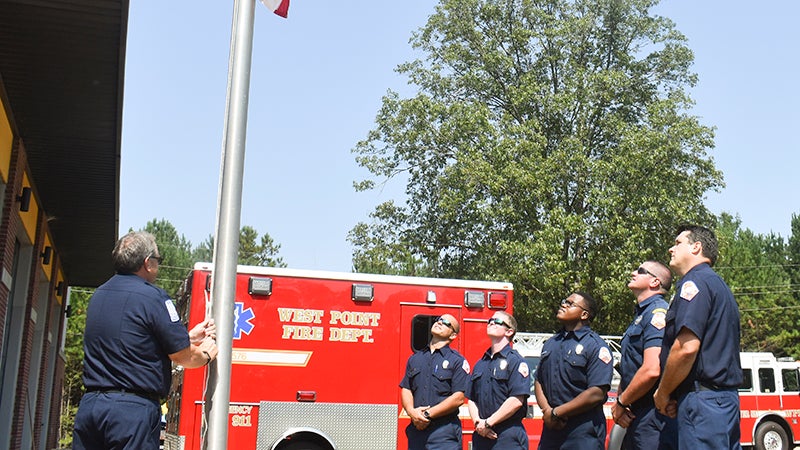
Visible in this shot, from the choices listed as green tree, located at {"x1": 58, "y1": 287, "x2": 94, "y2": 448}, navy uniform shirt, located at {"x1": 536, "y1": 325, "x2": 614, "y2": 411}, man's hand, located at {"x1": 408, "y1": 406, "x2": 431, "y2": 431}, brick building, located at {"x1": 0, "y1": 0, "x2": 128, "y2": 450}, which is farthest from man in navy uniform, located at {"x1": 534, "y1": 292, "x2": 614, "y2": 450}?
green tree, located at {"x1": 58, "y1": 287, "x2": 94, "y2": 448}

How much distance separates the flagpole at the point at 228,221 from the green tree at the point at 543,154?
1886cm

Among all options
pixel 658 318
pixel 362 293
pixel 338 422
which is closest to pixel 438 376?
pixel 658 318

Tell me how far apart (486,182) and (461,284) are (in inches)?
528

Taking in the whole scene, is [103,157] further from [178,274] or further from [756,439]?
[178,274]

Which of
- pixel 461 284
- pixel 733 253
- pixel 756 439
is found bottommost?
pixel 756 439

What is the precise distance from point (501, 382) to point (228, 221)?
3380 millimetres

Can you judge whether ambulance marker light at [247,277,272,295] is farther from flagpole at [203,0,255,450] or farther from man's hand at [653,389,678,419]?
man's hand at [653,389,678,419]

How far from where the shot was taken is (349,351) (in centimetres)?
1018

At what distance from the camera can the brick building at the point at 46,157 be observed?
888 cm

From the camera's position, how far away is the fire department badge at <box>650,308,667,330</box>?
5.76 metres

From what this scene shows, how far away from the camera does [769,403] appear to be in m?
20.3

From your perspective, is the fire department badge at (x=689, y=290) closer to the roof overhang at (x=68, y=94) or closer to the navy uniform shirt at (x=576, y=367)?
the navy uniform shirt at (x=576, y=367)

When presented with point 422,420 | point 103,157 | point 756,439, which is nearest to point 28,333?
point 103,157

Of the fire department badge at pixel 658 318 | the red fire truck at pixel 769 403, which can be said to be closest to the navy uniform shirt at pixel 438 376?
the fire department badge at pixel 658 318
